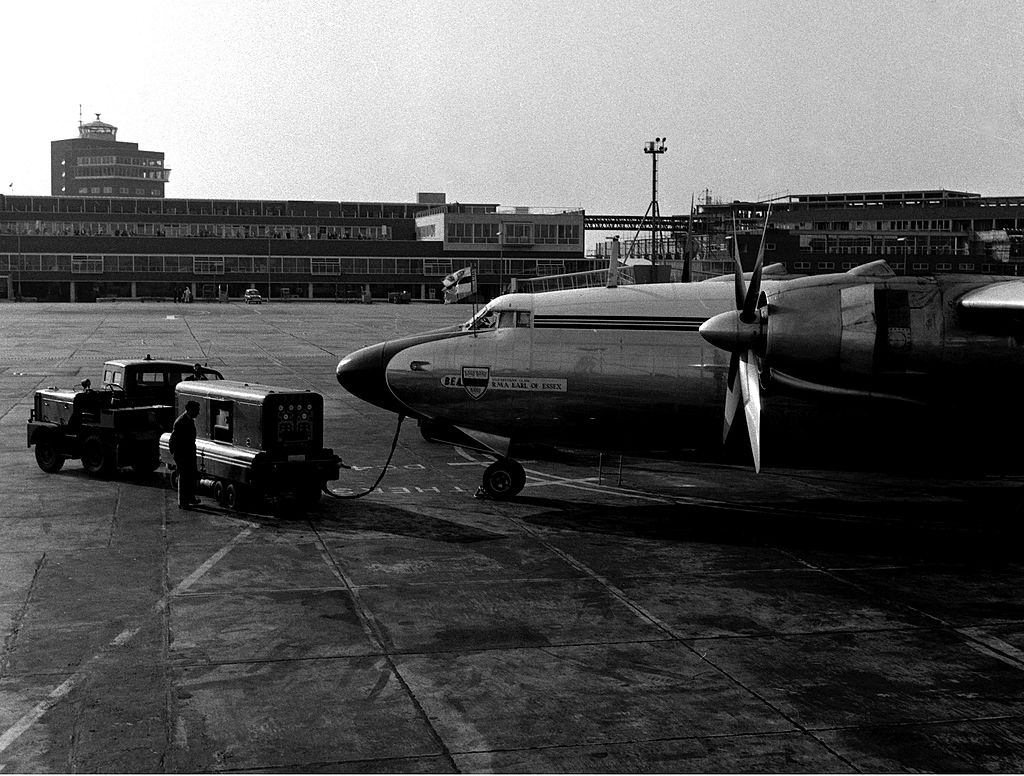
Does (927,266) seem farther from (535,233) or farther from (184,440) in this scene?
(184,440)

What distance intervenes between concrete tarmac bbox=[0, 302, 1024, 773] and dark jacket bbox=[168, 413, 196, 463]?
1323 mm

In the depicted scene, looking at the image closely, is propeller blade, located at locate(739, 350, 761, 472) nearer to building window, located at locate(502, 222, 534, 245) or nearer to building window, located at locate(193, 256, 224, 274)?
building window, located at locate(502, 222, 534, 245)

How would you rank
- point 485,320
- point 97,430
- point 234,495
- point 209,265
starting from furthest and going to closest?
point 209,265
point 97,430
point 485,320
point 234,495

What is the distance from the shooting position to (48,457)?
29812 mm

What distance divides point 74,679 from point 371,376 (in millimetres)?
13266

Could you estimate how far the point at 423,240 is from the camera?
192 meters

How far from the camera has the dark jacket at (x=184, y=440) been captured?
2458 cm

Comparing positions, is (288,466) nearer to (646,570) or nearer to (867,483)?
(646,570)

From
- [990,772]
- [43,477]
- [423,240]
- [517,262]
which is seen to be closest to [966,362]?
[990,772]

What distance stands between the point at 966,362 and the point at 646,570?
23.0 feet

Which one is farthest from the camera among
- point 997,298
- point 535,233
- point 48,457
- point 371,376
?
point 535,233

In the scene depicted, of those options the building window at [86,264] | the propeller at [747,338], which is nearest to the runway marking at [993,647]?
the propeller at [747,338]

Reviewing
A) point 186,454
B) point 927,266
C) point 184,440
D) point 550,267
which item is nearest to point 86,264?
point 550,267

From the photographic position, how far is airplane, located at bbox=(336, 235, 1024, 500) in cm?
2003
